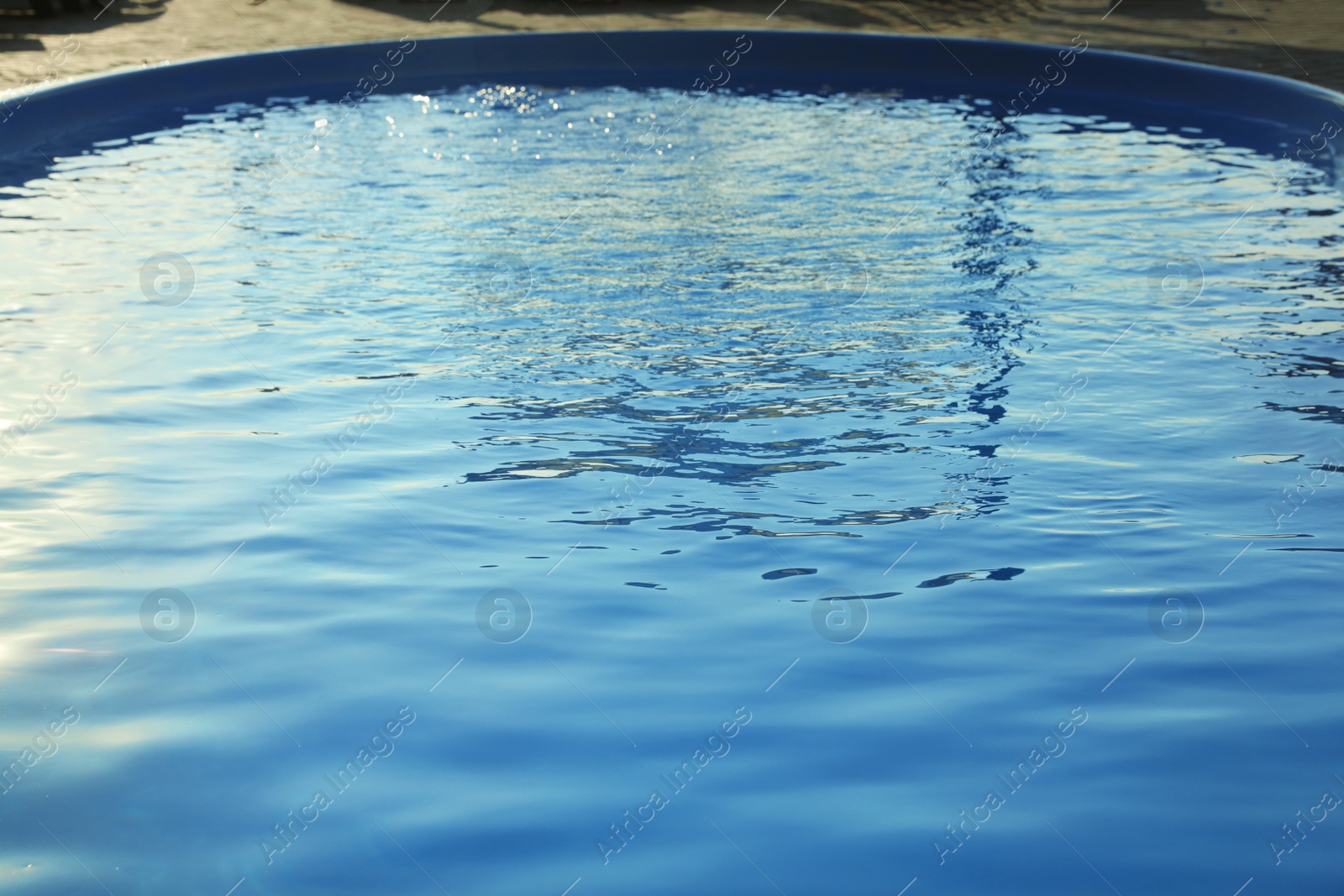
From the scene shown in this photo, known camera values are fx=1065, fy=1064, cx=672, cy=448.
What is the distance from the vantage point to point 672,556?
3322 mm

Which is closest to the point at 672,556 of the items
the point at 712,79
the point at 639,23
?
the point at 712,79

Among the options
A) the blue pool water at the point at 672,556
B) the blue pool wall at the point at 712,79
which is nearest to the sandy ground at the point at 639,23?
the blue pool wall at the point at 712,79

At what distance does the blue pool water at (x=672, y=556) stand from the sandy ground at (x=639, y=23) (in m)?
4.73

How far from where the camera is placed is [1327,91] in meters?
8.13

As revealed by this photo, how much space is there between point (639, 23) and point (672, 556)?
32.7ft

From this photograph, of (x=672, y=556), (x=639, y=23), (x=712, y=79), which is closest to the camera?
(x=672, y=556)

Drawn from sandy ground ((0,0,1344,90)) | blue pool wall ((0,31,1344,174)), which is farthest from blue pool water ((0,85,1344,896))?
sandy ground ((0,0,1344,90))

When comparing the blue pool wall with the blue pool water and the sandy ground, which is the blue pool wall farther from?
the blue pool water

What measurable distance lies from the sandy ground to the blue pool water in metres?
4.73

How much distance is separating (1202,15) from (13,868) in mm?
12985

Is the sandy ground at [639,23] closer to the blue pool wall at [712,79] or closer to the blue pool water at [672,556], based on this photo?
the blue pool wall at [712,79]

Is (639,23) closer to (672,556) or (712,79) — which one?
(712,79)

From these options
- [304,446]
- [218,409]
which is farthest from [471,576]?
[218,409]

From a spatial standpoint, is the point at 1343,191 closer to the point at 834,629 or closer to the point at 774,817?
the point at 834,629
